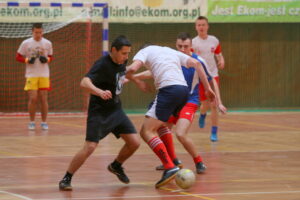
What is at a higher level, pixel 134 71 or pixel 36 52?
pixel 134 71

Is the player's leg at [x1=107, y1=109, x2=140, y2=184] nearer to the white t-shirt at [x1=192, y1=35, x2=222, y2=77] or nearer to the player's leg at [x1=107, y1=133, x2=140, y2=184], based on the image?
the player's leg at [x1=107, y1=133, x2=140, y2=184]

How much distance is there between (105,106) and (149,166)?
2335mm

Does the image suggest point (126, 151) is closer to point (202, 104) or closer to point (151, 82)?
point (202, 104)

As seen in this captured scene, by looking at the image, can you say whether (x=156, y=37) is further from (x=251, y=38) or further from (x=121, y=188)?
(x=121, y=188)

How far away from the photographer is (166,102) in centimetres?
1019

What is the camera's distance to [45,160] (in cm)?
1232

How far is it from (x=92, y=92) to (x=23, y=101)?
40.8 ft

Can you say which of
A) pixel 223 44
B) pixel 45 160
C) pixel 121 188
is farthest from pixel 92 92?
pixel 223 44

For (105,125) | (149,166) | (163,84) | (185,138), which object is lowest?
(149,166)

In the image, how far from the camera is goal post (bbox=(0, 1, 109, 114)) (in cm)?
2069

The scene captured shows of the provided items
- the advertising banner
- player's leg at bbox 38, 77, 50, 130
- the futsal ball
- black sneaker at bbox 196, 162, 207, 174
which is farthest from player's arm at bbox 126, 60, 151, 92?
the advertising banner

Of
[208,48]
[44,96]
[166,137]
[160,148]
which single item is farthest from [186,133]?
[44,96]

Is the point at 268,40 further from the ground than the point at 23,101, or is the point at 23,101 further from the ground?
the point at 268,40

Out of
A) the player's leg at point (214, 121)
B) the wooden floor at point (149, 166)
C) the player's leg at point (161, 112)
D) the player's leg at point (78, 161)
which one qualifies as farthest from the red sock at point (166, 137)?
the player's leg at point (214, 121)
